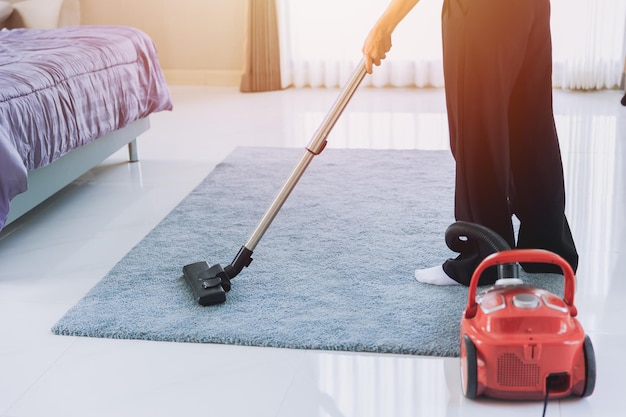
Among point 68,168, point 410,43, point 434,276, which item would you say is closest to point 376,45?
point 434,276

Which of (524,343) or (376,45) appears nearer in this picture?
(524,343)

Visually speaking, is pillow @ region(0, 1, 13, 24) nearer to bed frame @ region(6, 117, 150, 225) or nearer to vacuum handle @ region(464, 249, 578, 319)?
bed frame @ region(6, 117, 150, 225)

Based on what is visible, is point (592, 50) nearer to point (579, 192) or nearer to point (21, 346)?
point (579, 192)

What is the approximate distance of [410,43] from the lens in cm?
493

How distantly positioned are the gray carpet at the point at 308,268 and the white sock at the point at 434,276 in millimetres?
22

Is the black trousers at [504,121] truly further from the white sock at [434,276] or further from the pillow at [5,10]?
the pillow at [5,10]

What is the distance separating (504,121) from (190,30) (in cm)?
358

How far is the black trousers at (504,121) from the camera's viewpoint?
6.45ft

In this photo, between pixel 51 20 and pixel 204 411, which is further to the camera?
pixel 51 20

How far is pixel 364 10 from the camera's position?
16.2ft

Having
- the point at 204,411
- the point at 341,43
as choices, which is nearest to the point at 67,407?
the point at 204,411

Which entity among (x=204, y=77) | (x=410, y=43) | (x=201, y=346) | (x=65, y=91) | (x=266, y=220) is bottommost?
(x=201, y=346)

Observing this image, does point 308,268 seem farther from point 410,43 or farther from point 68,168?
point 410,43

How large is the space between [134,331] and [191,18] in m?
3.59
